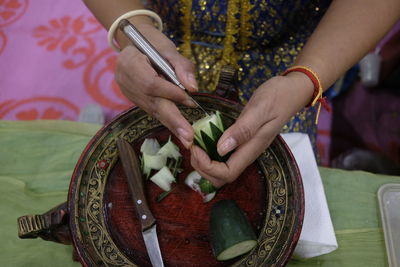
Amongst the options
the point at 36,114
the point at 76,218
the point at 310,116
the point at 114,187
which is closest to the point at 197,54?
the point at 310,116

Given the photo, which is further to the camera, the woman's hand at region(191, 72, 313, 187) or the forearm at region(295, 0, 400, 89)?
the forearm at region(295, 0, 400, 89)

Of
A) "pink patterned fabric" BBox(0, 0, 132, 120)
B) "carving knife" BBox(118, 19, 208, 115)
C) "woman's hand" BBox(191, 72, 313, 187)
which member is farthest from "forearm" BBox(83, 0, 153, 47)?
"pink patterned fabric" BBox(0, 0, 132, 120)

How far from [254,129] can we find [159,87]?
0.22 metres

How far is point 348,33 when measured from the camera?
921mm

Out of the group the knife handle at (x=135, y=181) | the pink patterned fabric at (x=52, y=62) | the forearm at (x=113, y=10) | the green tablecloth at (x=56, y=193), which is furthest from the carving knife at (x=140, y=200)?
the pink patterned fabric at (x=52, y=62)

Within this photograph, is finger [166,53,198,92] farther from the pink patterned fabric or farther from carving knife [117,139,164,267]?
the pink patterned fabric

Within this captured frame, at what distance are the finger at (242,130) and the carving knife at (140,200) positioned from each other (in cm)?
20

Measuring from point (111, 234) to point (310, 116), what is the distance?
758 mm

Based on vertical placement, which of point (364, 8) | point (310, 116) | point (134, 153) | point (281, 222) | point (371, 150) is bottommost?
point (371, 150)

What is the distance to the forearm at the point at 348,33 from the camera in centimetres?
90

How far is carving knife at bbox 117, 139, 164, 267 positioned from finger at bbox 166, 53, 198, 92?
0.20m

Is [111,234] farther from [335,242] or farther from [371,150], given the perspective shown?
[371,150]

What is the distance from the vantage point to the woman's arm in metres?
0.71

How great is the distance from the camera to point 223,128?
0.78 metres
